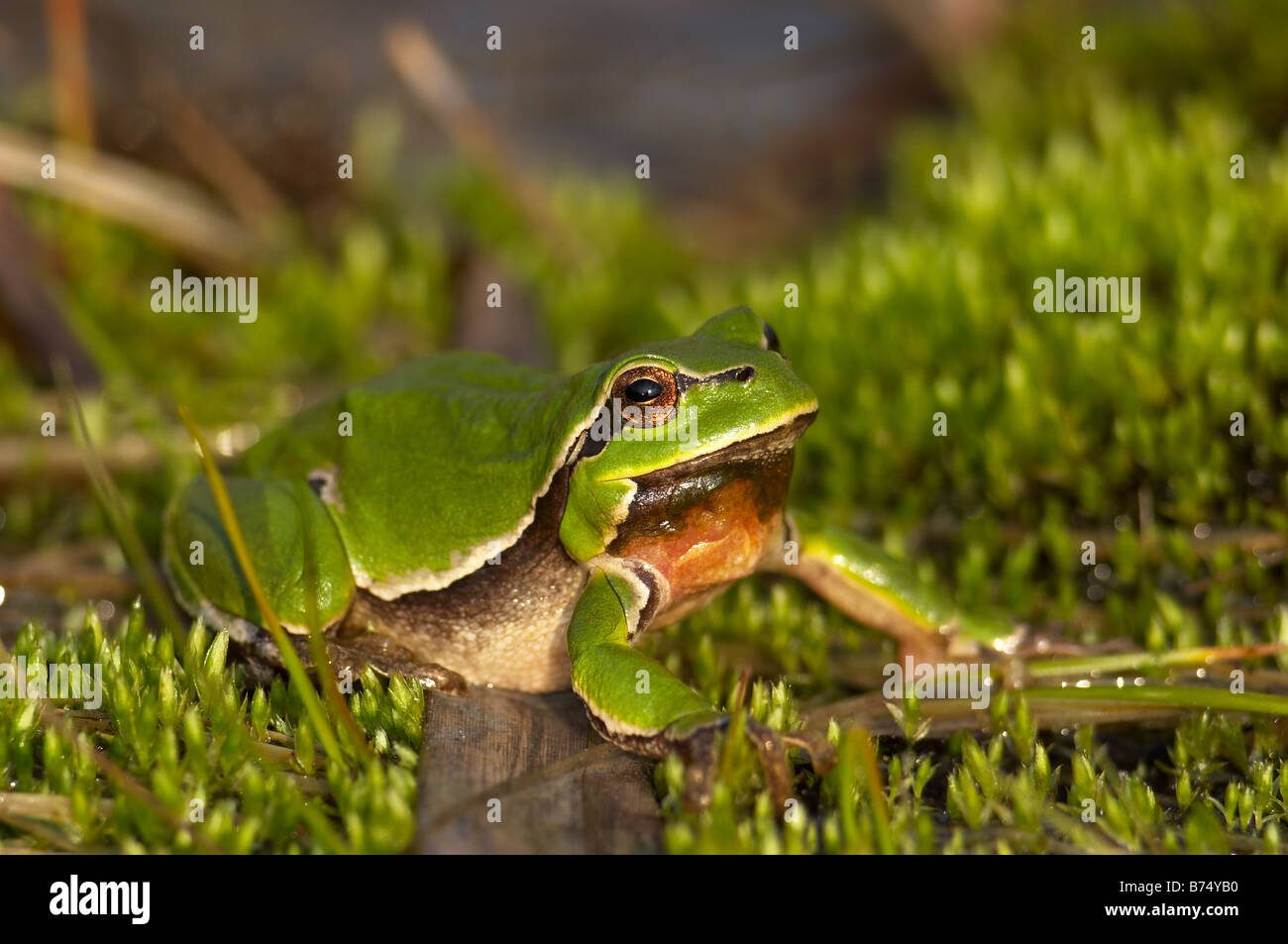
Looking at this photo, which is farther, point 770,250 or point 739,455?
point 770,250

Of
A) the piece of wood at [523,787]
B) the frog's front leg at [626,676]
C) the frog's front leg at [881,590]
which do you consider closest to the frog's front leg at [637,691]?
the frog's front leg at [626,676]

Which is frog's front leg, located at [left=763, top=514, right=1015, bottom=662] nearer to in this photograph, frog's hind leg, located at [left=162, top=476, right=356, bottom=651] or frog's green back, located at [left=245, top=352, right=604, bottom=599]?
frog's green back, located at [left=245, top=352, right=604, bottom=599]

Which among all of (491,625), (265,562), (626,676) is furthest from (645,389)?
(265,562)

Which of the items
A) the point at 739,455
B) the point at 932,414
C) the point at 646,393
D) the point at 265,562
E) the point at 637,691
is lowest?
the point at 637,691

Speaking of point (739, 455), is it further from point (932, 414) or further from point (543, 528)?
point (932, 414)
